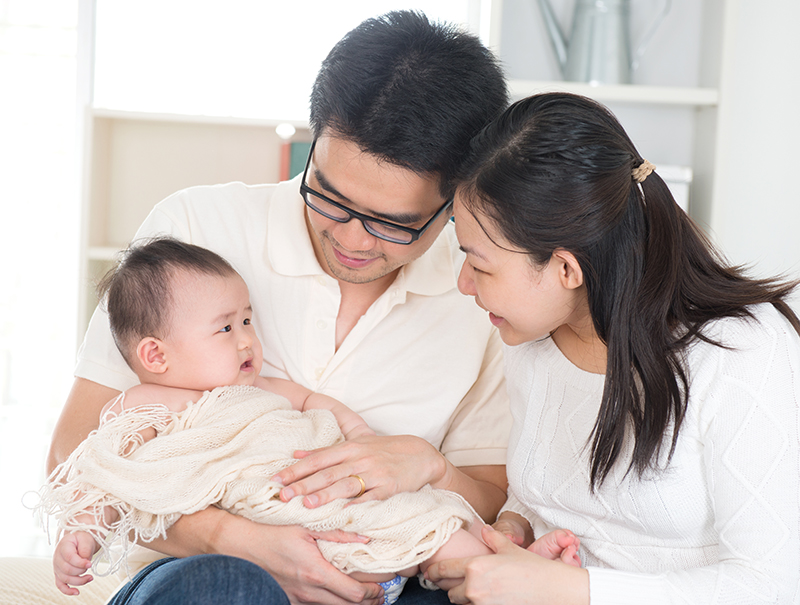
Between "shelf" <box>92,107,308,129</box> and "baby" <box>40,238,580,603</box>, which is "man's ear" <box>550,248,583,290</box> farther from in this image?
"shelf" <box>92,107,308,129</box>

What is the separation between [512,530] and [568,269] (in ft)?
1.70

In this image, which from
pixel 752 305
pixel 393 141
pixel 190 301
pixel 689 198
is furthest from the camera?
pixel 689 198

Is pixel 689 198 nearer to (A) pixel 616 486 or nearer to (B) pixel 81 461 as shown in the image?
(A) pixel 616 486

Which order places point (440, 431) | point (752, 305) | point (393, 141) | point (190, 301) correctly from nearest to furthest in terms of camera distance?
point (752, 305) → point (393, 141) → point (190, 301) → point (440, 431)

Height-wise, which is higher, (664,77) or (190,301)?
(664,77)

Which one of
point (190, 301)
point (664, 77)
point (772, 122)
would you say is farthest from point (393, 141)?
point (772, 122)

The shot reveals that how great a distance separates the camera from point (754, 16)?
8.30 feet

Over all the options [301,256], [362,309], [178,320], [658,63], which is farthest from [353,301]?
[658,63]

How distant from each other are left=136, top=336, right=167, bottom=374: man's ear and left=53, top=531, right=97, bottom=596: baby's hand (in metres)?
0.33

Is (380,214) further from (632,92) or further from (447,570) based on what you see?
(632,92)

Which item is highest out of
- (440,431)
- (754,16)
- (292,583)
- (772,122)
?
(754,16)

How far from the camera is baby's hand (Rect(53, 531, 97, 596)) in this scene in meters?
1.18

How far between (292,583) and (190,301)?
0.55m

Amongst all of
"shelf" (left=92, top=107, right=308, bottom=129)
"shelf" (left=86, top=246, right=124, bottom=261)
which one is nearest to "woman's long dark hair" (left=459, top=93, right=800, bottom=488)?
"shelf" (left=92, top=107, right=308, bottom=129)
